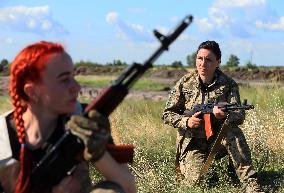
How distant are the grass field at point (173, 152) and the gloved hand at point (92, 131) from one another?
9.42ft

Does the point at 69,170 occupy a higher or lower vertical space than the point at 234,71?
higher

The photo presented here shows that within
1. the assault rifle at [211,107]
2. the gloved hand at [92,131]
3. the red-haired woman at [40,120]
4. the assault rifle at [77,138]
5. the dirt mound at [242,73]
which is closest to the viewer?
the gloved hand at [92,131]

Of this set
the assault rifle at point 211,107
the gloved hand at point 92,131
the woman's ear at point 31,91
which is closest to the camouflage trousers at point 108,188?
the gloved hand at point 92,131

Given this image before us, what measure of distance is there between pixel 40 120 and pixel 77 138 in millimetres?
314

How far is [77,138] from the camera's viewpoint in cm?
279

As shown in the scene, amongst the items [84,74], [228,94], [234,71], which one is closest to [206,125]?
[228,94]

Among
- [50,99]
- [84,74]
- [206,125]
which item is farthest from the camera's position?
[84,74]

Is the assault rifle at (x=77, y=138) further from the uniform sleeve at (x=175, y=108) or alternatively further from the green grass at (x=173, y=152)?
the uniform sleeve at (x=175, y=108)

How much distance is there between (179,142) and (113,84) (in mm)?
3549

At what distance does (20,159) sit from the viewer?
2.96m

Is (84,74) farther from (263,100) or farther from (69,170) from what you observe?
(69,170)

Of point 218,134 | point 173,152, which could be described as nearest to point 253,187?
point 218,134

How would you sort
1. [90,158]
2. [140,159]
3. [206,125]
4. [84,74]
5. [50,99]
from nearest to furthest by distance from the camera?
[90,158], [50,99], [206,125], [140,159], [84,74]

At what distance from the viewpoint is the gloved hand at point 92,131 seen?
263 cm
